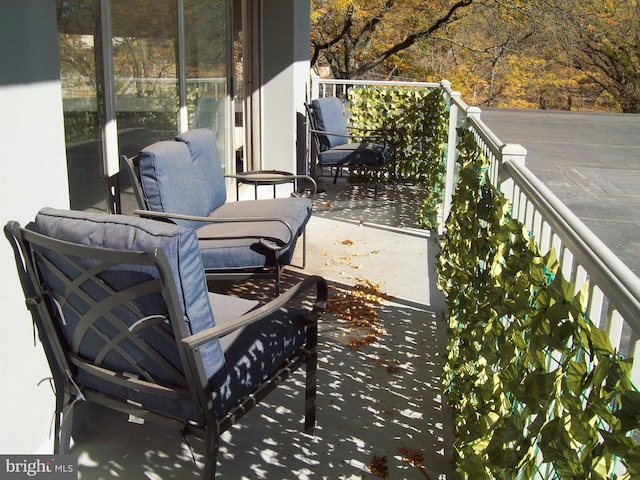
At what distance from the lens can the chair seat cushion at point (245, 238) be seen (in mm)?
3904

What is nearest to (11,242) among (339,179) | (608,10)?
(339,179)

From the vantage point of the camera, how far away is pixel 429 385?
3.55 m

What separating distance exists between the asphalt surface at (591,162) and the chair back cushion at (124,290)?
10.3ft

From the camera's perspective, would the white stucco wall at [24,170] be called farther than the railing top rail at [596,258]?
Yes

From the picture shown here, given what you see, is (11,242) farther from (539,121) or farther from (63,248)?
(539,121)

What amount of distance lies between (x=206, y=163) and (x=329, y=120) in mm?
4124

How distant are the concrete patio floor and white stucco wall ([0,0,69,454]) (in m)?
0.34

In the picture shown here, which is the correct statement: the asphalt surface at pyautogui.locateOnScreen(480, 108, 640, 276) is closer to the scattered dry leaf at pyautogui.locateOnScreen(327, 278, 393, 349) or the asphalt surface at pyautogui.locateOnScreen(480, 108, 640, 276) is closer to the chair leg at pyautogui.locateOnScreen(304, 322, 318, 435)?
the scattered dry leaf at pyautogui.locateOnScreen(327, 278, 393, 349)

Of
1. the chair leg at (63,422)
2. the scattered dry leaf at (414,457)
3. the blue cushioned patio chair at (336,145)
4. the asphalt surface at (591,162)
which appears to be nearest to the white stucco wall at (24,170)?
the chair leg at (63,422)

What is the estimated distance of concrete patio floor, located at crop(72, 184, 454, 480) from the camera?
9.15 feet

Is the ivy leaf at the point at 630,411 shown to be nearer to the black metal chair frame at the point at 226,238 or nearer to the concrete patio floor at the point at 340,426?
the concrete patio floor at the point at 340,426

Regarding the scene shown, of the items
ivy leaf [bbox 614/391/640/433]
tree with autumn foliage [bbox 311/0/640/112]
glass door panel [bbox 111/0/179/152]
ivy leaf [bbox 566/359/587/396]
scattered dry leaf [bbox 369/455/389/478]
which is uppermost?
tree with autumn foliage [bbox 311/0/640/112]

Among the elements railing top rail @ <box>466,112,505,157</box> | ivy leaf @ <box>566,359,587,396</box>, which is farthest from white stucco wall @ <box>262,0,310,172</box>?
ivy leaf @ <box>566,359,587,396</box>

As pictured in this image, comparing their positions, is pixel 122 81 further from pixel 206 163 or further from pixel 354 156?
pixel 354 156
